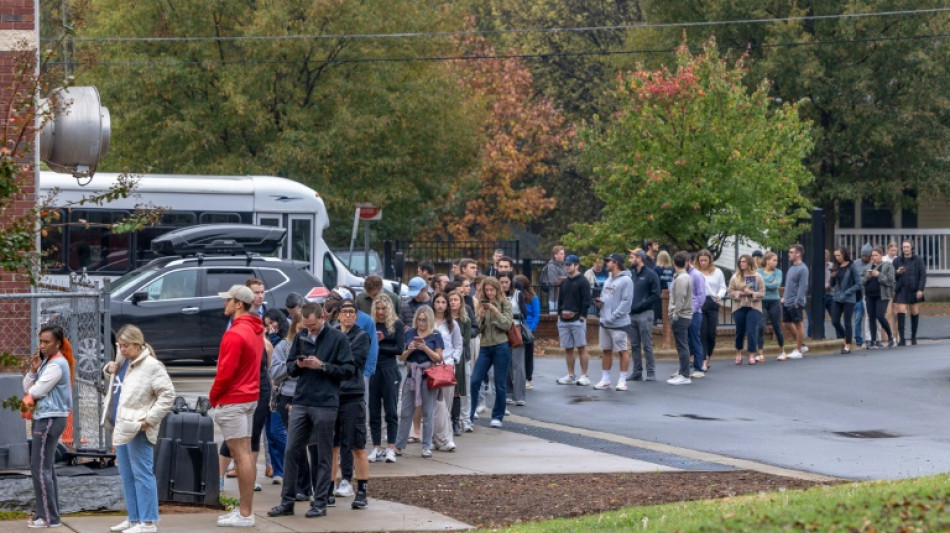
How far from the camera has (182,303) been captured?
2094 cm

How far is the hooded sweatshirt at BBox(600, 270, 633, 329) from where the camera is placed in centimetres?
1936

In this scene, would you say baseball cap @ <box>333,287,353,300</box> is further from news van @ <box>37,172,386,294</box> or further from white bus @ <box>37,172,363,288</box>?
white bus @ <box>37,172,363,288</box>

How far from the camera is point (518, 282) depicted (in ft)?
61.5

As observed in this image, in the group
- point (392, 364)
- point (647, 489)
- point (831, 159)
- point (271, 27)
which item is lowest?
point (647, 489)

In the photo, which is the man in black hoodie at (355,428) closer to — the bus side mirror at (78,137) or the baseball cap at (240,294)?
the baseball cap at (240,294)

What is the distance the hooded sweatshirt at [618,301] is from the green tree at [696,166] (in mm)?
6155

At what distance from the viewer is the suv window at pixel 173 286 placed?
826 inches

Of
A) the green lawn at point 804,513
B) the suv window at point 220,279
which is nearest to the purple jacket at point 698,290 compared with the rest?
the suv window at point 220,279

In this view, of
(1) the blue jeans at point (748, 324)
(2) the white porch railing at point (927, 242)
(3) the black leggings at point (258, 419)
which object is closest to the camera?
(3) the black leggings at point (258, 419)

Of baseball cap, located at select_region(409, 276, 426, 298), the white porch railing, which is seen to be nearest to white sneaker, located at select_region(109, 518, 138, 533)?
baseball cap, located at select_region(409, 276, 426, 298)

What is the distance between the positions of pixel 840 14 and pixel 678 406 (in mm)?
21299

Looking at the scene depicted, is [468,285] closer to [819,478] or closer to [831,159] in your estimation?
[819,478]

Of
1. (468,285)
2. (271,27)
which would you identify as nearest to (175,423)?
(468,285)

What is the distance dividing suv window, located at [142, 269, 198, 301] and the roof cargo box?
5.97 ft
